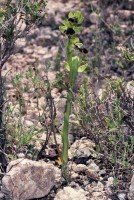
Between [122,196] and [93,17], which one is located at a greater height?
[93,17]

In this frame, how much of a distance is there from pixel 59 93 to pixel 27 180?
154 centimetres

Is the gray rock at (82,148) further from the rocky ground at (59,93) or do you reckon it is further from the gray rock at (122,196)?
the gray rock at (122,196)

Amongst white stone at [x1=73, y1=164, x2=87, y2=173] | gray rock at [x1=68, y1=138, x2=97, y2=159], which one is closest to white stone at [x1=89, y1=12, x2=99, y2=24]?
gray rock at [x1=68, y1=138, x2=97, y2=159]

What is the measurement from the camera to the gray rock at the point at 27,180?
113 inches


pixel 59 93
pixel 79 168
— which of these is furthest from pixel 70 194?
pixel 59 93

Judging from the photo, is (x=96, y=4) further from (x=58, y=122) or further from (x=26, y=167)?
(x=26, y=167)

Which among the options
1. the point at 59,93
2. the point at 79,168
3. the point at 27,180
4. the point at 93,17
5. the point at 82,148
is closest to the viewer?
the point at 27,180

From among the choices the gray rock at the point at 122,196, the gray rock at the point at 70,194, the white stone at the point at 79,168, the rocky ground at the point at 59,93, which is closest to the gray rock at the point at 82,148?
the rocky ground at the point at 59,93

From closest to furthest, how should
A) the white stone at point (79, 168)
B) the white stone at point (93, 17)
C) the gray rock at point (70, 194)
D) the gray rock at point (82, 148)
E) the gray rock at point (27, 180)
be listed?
the gray rock at point (27, 180), the gray rock at point (70, 194), the white stone at point (79, 168), the gray rock at point (82, 148), the white stone at point (93, 17)

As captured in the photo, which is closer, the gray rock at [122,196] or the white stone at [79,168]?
the gray rock at [122,196]

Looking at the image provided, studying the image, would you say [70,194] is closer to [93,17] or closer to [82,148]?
[82,148]

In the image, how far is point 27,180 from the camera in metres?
2.90

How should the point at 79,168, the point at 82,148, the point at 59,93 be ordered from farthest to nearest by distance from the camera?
the point at 59,93
the point at 82,148
the point at 79,168

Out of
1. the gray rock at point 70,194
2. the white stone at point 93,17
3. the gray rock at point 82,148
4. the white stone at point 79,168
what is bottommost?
the gray rock at point 70,194
